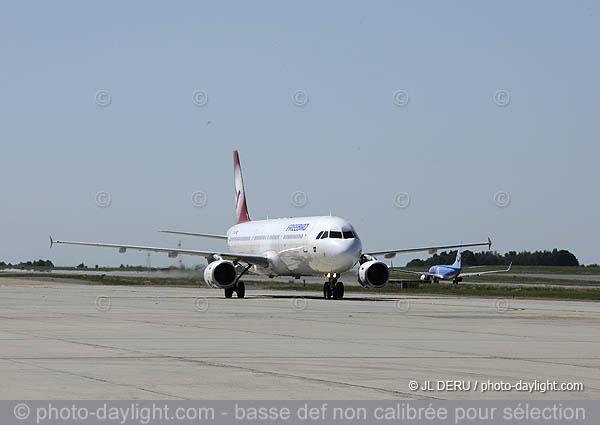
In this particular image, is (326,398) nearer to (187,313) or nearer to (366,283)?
(187,313)

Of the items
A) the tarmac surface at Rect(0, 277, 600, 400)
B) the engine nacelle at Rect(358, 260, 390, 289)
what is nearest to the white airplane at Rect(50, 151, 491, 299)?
the engine nacelle at Rect(358, 260, 390, 289)

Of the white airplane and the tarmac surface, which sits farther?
the white airplane

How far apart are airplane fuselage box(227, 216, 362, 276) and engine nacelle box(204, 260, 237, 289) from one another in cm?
302

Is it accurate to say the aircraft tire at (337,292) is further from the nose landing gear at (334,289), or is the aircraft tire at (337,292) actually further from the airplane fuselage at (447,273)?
the airplane fuselage at (447,273)

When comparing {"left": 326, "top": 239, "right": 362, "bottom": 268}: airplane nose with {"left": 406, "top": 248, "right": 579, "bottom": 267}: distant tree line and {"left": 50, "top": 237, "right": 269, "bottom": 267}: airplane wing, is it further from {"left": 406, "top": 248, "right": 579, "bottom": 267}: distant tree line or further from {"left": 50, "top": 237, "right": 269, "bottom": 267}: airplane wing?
{"left": 406, "top": 248, "right": 579, "bottom": 267}: distant tree line

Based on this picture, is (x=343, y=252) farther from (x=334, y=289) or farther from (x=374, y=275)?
(x=374, y=275)

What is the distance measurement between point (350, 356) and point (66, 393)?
5.62 meters

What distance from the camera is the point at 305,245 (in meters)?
43.3

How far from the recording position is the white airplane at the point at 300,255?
41716 millimetres

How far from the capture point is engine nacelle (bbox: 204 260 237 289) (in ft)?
143

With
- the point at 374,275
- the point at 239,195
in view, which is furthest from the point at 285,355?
the point at 239,195

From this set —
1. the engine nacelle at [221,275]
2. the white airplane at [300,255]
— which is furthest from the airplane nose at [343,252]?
the engine nacelle at [221,275]

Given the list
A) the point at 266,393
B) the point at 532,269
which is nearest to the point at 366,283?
the point at 266,393

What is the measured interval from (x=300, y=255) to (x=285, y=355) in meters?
28.5
